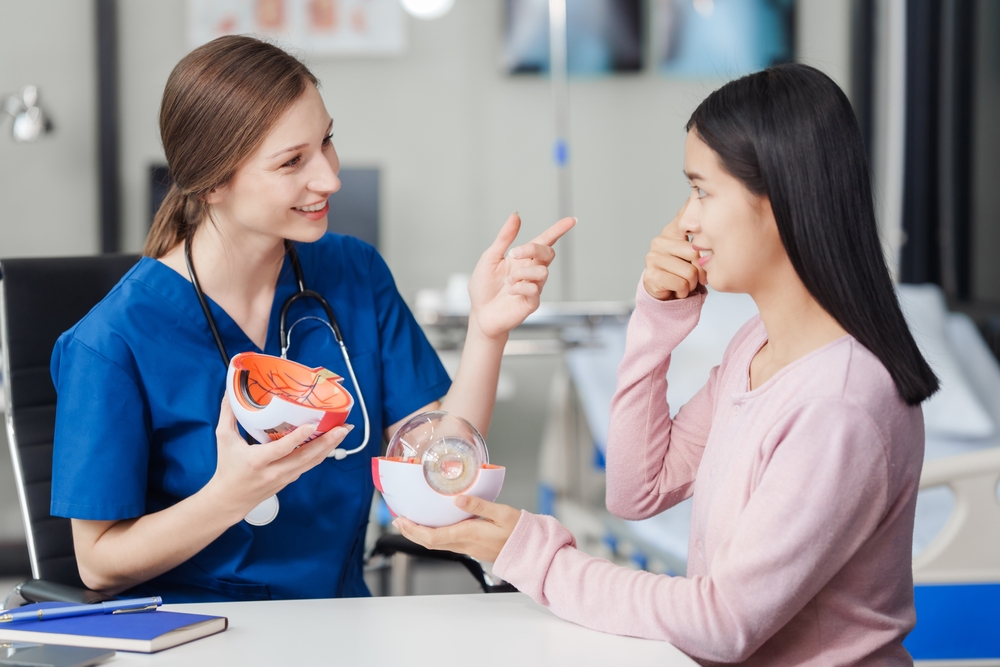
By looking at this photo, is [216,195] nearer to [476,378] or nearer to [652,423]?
[476,378]

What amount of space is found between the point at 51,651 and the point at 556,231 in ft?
2.27

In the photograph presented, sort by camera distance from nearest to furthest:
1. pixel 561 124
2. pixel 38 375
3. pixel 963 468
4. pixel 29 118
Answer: pixel 38 375
pixel 963 468
pixel 29 118
pixel 561 124

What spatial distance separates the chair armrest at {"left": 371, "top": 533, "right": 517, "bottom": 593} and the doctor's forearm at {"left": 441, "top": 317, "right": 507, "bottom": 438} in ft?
0.54

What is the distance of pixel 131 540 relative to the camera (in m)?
1.00

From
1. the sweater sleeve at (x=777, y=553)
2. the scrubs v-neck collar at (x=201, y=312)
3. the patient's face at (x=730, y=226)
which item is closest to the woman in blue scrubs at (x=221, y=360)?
the scrubs v-neck collar at (x=201, y=312)

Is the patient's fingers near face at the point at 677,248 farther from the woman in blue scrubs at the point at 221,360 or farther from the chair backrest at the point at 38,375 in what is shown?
the chair backrest at the point at 38,375

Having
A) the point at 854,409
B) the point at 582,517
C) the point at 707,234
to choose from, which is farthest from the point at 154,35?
the point at 854,409

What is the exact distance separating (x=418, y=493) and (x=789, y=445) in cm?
32

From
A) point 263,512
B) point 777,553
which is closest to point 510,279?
point 263,512

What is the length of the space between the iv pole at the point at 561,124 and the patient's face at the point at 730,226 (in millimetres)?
2087

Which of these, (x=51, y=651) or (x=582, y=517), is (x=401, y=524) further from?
(x=582, y=517)

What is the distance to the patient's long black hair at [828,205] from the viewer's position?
80cm

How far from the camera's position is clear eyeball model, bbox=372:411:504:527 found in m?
0.80

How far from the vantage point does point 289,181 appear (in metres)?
1.10
